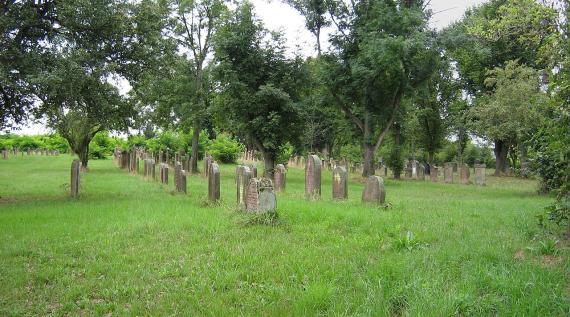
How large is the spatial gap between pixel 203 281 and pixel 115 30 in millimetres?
11539

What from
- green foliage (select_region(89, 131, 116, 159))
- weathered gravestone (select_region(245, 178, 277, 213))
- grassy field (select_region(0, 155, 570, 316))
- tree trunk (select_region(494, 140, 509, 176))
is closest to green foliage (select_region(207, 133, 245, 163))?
green foliage (select_region(89, 131, 116, 159))

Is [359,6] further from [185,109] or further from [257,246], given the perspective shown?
[257,246]

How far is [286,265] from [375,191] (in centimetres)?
642

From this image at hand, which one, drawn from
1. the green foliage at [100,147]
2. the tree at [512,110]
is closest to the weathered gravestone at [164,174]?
the tree at [512,110]

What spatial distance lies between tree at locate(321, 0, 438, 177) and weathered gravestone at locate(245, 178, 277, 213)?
13144mm

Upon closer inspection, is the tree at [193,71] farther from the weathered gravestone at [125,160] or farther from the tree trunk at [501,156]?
the tree trunk at [501,156]

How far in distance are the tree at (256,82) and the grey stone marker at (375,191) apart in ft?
35.6

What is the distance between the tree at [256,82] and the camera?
22.8 m

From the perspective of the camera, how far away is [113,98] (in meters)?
14.9

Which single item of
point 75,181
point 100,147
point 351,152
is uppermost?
point 100,147

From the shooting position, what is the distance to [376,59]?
69.2ft

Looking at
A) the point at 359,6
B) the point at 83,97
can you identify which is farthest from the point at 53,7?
the point at 359,6

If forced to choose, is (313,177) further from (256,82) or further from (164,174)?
(256,82)

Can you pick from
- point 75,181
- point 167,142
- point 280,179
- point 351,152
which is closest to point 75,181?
point 75,181
